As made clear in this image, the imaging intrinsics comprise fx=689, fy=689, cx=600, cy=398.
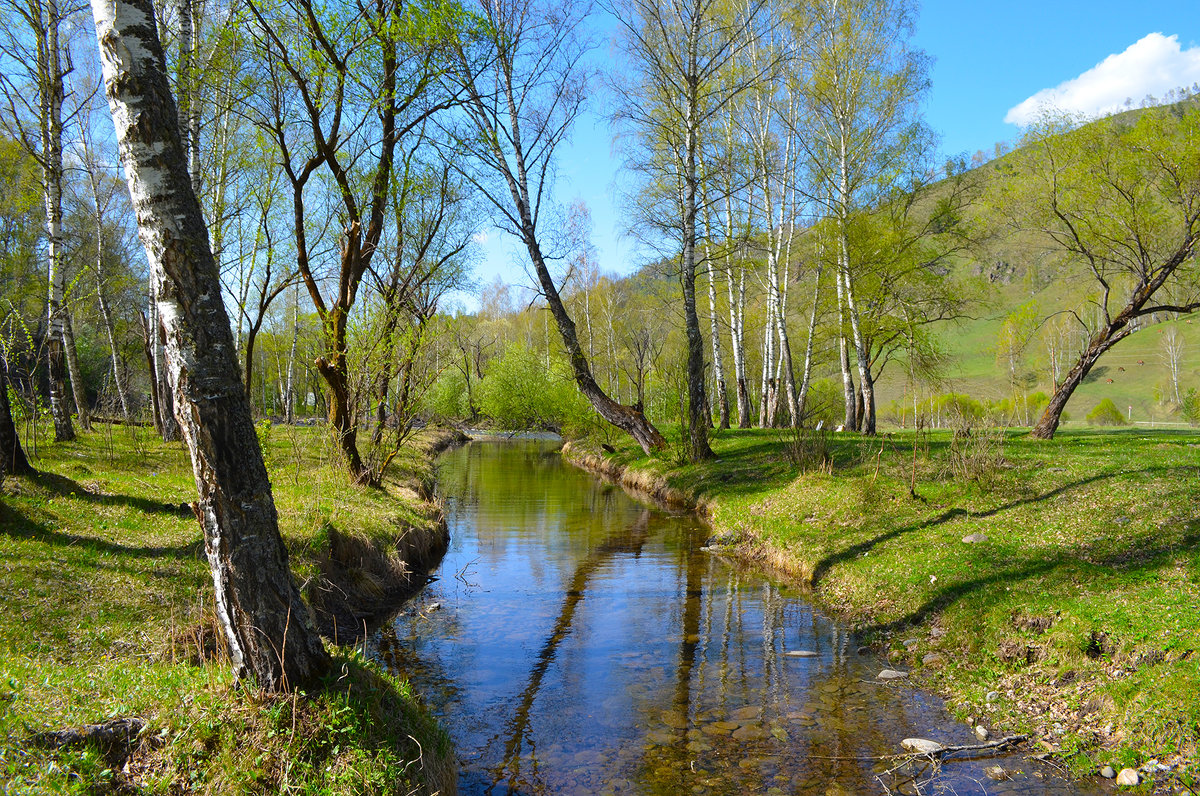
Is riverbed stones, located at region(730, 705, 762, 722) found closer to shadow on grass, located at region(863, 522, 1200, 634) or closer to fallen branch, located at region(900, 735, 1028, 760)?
fallen branch, located at region(900, 735, 1028, 760)

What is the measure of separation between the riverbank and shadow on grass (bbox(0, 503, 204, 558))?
751 cm

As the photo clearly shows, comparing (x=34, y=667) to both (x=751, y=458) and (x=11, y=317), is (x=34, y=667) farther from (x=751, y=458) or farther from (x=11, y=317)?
(x=751, y=458)

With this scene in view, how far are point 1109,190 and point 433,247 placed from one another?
58.0 feet

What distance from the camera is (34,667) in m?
4.33

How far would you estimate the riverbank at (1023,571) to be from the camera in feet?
17.0

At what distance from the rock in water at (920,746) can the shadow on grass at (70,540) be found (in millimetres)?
6841

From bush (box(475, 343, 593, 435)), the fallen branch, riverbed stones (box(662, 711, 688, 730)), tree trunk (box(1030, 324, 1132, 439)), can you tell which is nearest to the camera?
the fallen branch

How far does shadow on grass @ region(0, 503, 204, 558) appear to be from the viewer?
22.2 ft

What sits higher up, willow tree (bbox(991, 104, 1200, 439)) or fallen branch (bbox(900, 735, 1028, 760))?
willow tree (bbox(991, 104, 1200, 439))

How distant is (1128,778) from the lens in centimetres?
455

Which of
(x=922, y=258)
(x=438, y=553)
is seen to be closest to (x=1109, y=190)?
(x=922, y=258)

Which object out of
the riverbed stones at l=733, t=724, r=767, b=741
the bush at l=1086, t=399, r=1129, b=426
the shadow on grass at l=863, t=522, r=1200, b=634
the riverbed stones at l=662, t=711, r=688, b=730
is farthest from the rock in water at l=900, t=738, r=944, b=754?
the bush at l=1086, t=399, r=1129, b=426

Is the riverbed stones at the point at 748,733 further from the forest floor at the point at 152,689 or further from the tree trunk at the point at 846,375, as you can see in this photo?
the tree trunk at the point at 846,375

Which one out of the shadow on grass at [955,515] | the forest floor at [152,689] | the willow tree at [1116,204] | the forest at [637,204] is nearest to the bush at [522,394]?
the forest at [637,204]
